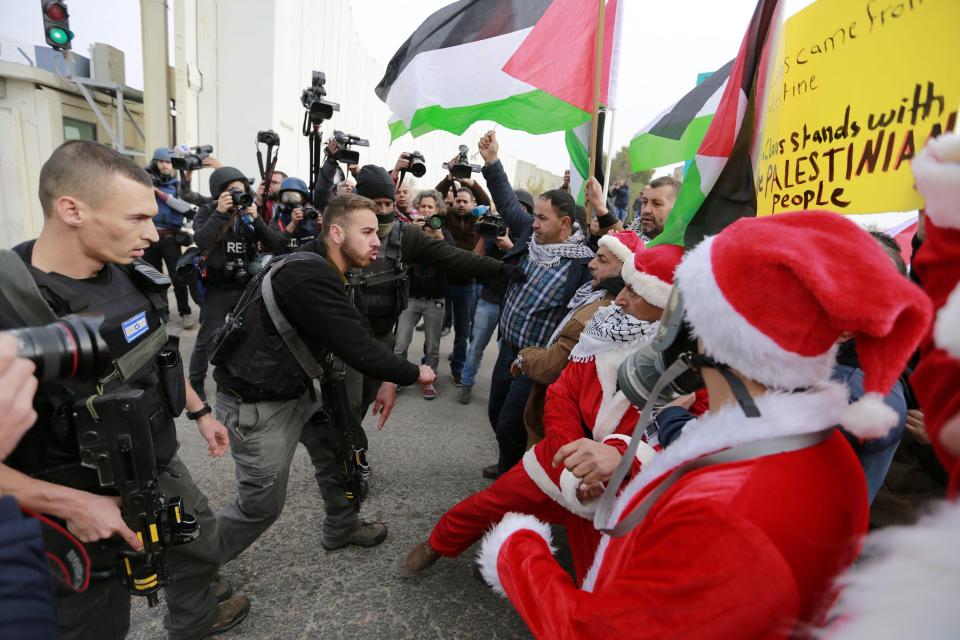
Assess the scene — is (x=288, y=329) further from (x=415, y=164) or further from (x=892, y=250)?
(x=415, y=164)

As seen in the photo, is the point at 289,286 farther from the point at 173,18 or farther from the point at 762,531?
the point at 173,18

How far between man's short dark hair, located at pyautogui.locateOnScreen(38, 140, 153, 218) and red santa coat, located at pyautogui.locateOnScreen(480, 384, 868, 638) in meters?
1.81

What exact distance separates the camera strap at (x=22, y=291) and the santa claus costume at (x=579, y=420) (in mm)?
1632

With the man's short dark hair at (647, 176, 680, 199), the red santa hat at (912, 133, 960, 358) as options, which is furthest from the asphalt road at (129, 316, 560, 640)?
the man's short dark hair at (647, 176, 680, 199)

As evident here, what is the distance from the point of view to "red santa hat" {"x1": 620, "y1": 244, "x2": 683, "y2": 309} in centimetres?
196

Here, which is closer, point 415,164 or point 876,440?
point 876,440

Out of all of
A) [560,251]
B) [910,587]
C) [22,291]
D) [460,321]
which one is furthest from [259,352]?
[460,321]

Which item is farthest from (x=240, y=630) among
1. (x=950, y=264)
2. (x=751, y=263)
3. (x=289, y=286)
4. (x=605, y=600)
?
(x=950, y=264)

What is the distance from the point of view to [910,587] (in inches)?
23.7

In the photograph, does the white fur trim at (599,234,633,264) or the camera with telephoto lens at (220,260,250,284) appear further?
the camera with telephoto lens at (220,260,250,284)

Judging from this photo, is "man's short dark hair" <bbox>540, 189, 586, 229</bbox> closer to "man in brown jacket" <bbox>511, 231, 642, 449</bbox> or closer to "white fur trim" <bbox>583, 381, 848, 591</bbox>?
"man in brown jacket" <bbox>511, 231, 642, 449</bbox>

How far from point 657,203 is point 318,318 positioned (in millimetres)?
2476

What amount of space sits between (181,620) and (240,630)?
0.96ft

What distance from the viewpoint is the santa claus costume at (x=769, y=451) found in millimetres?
812
